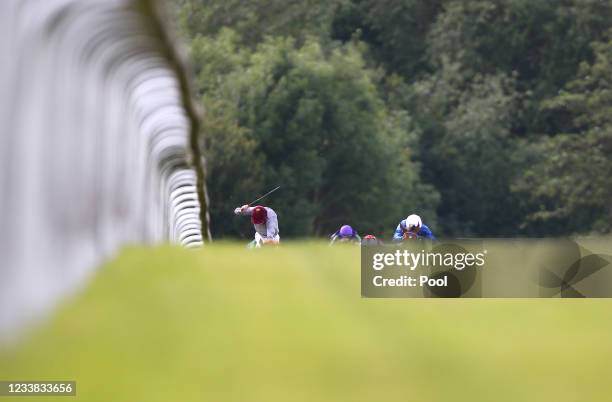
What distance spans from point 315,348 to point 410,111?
288ft

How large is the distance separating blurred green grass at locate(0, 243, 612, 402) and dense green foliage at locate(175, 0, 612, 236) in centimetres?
6958

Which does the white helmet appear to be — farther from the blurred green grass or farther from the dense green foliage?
the dense green foliage

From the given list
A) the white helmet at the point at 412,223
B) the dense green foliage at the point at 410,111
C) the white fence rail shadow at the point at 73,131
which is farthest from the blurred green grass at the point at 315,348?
the dense green foliage at the point at 410,111

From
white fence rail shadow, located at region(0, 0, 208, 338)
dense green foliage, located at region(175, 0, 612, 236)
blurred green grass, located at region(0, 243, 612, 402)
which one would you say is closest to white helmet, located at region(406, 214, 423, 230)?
white fence rail shadow, located at region(0, 0, 208, 338)

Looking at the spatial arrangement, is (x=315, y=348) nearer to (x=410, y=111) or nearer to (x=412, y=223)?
(x=412, y=223)

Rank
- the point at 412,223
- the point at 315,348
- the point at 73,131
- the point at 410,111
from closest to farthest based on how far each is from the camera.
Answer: the point at 315,348
the point at 73,131
the point at 412,223
the point at 410,111

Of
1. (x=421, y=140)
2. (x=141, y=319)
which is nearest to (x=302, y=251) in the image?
(x=141, y=319)

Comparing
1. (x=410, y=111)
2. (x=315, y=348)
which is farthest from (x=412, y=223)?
(x=410, y=111)

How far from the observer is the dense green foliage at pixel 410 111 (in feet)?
257

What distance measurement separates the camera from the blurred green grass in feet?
5.13

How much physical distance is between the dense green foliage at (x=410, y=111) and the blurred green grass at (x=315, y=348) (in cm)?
6958

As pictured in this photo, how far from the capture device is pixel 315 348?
175cm

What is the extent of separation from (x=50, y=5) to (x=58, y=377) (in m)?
1.57

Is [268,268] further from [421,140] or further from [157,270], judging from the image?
[421,140]
